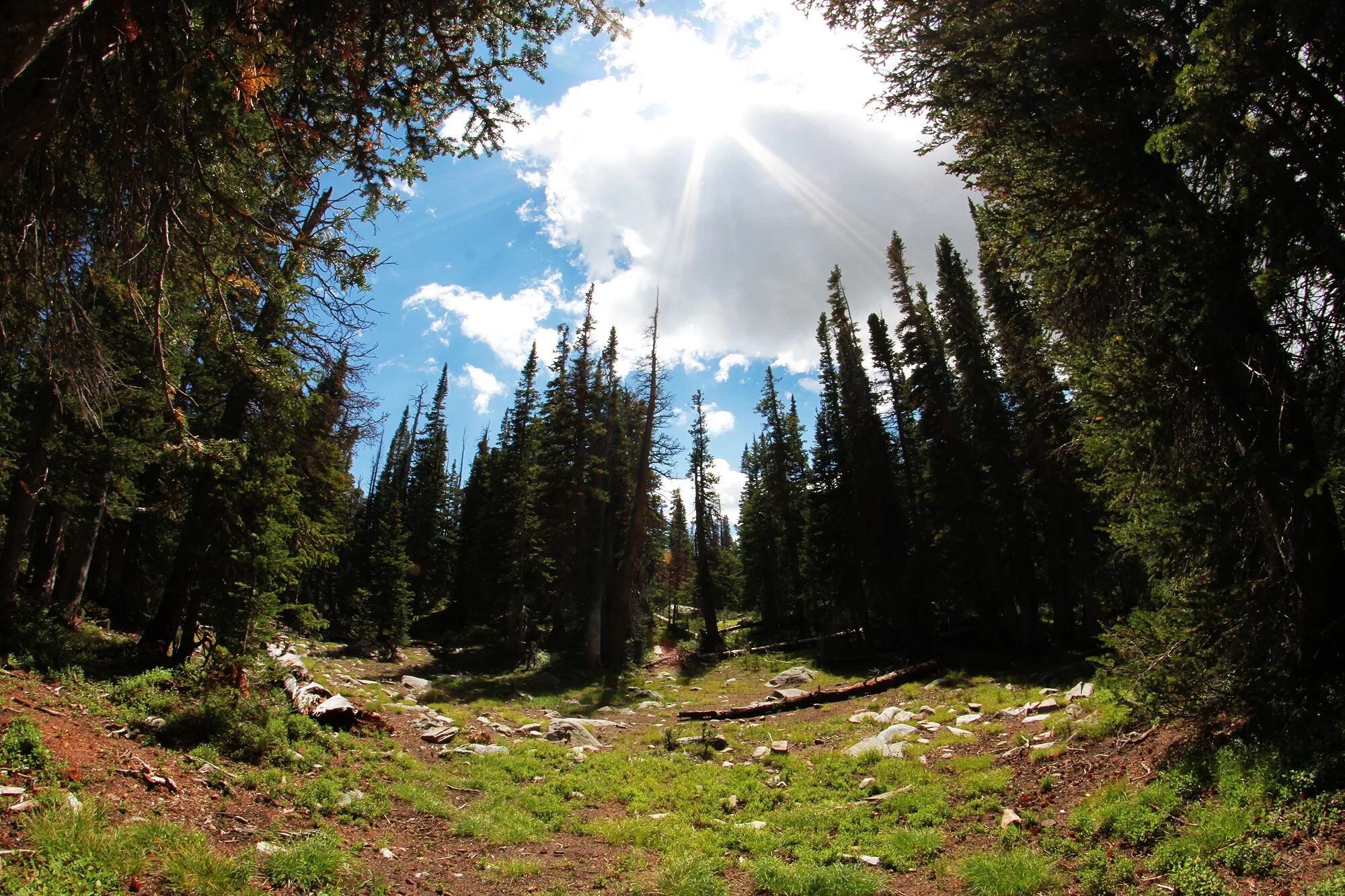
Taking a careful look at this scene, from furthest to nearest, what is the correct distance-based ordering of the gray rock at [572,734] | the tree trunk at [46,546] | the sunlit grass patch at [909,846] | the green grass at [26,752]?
the tree trunk at [46,546] → the gray rock at [572,734] → the sunlit grass patch at [909,846] → the green grass at [26,752]

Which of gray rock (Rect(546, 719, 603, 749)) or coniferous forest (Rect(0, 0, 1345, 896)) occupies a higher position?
coniferous forest (Rect(0, 0, 1345, 896))

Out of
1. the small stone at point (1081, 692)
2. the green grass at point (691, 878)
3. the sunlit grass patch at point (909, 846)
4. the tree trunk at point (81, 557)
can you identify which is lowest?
the green grass at point (691, 878)

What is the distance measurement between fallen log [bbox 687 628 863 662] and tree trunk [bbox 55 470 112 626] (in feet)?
71.5

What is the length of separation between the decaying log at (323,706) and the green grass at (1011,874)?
9.99 meters

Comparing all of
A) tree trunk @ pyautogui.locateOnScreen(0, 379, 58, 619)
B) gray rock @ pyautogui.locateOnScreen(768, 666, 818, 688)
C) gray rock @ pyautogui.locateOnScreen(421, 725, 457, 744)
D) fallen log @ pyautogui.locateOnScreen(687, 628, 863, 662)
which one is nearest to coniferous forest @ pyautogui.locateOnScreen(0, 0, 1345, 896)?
tree trunk @ pyautogui.locateOnScreen(0, 379, 58, 619)

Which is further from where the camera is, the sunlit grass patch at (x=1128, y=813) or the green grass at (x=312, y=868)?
the sunlit grass patch at (x=1128, y=813)

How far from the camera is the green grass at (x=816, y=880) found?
5.63m

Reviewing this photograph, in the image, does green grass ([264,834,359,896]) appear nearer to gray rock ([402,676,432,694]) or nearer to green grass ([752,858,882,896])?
green grass ([752,858,882,896])

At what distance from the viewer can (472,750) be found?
11672 mm

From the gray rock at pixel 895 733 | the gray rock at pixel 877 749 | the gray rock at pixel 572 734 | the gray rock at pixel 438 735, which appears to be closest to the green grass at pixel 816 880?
the gray rock at pixel 877 749

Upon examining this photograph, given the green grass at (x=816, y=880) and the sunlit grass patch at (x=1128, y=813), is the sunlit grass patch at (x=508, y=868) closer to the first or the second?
the green grass at (x=816, y=880)

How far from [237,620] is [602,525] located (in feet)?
55.5

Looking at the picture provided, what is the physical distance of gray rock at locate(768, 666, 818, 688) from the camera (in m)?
21.5

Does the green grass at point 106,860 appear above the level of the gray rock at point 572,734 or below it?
above
